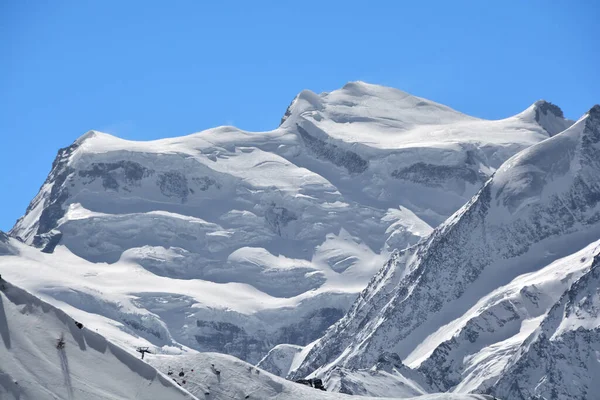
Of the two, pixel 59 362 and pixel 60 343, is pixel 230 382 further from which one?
pixel 59 362

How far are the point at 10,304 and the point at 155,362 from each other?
24143 mm

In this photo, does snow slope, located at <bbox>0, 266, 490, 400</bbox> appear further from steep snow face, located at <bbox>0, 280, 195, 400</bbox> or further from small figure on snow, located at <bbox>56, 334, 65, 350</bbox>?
small figure on snow, located at <bbox>56, 334, 65, 350</bbox>

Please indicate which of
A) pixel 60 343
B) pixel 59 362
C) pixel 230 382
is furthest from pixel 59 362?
pixel 230 382

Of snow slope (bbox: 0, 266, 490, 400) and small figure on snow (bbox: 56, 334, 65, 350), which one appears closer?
snow slope (bbox: 0, 266, 490, 400)

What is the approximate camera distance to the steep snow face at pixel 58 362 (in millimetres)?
88062

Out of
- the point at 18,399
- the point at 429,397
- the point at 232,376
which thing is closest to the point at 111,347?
the point at 18,399

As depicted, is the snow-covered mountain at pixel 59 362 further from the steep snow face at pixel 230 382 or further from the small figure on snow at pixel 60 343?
the steep snow face at pixel 230 382

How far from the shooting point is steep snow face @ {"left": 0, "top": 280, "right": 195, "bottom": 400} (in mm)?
88062

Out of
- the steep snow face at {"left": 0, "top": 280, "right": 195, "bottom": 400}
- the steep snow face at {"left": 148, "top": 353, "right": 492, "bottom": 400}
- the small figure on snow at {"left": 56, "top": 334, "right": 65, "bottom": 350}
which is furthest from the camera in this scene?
the steep snow face at {"left": 148, "top": 353, "right": 492, "bottom": 400}

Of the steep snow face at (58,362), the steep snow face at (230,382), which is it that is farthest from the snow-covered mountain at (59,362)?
the steep snow face at (230,382)

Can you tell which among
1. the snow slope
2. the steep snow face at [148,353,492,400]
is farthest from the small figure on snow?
the steep snow face at [148,353,492,400]

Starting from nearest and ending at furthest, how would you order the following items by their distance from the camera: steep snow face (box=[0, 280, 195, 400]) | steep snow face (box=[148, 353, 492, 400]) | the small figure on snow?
steep snow face (box=[0, 280, 195, 400])
the small figure on snow
steep snow face (box=[148, 353, 492, 400])

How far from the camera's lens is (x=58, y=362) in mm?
90375

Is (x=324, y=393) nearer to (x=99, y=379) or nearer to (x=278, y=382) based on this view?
(x=278, y=382)
